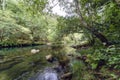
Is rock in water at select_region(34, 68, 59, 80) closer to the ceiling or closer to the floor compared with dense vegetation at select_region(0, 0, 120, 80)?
closer to the floor

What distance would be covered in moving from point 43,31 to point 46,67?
96.1 feet

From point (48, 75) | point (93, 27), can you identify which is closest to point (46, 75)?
point (48, 75)

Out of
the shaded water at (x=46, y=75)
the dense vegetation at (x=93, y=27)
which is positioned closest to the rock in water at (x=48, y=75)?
the shaded water at (x=46, y=75)

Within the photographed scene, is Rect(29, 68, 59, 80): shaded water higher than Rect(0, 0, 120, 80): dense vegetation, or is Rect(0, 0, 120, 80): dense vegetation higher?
Rect(0, 0, 120, 80): dense vegetation

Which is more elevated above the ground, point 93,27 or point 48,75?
point 93,27

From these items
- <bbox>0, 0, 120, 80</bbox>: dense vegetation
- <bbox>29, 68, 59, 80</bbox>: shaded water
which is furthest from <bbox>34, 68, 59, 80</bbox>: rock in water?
<bbox>0, 0, 120, 80</bbox>: dense vegetation

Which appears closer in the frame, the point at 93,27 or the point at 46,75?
the point at 93,27

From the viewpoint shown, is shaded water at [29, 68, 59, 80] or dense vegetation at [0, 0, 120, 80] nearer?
dense vegetation at [0, 0, 120, 80]

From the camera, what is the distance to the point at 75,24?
1099 cm

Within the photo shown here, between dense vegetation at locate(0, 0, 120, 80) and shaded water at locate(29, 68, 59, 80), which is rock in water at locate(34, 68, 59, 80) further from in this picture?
dense vegetation at locate(0, 0, 120, 80)

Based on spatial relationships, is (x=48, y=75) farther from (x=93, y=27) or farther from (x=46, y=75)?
(x=93, y=27)

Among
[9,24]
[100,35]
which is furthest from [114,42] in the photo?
[9,24]

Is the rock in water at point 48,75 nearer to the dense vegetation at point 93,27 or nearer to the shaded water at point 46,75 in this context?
the shaded water at point 46,75

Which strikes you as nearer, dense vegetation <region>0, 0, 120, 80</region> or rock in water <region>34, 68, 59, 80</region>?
dense vegetation <region>0, 0, 120, 80</region>
